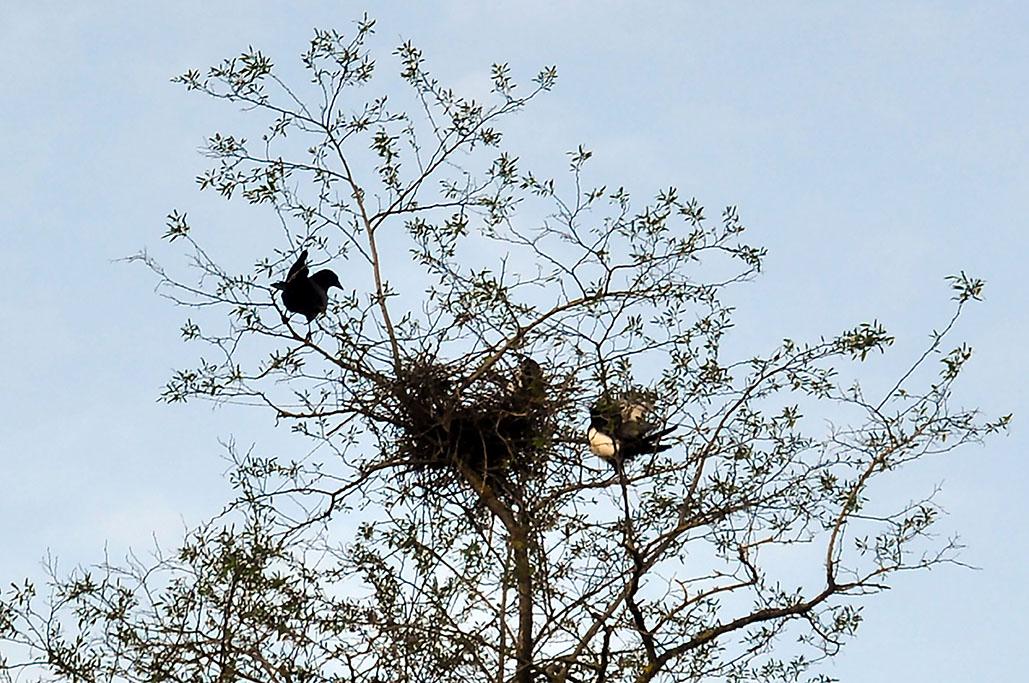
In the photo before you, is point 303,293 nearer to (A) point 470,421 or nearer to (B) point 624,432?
(A) point 470,421

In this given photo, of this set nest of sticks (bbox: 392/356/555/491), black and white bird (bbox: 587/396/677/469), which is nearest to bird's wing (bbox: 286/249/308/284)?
nest of sticks (bbox: 392/356/555/491)

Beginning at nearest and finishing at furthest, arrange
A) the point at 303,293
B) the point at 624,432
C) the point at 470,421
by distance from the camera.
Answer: the point at 624,432 → the point at 470,421 → the point at 303,293

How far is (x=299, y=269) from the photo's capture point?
10.1 meters

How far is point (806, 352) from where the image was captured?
8.70 m

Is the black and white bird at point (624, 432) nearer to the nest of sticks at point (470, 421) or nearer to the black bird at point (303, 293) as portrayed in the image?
the nest of sticks at point (470, 421)

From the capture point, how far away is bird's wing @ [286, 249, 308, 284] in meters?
9.97

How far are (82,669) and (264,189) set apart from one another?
2415 millimetres

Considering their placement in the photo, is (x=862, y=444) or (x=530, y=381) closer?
(x=862, y=444)

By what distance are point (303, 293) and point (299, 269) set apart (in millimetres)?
247

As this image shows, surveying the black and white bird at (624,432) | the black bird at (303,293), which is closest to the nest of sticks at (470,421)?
the black and white bird at (624,432)

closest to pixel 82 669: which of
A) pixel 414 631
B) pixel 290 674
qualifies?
pixel 290 674

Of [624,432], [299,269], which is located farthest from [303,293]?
[624,432]

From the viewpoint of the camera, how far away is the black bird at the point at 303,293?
10156mm

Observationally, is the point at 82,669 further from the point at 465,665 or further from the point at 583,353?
the point at 583,353
